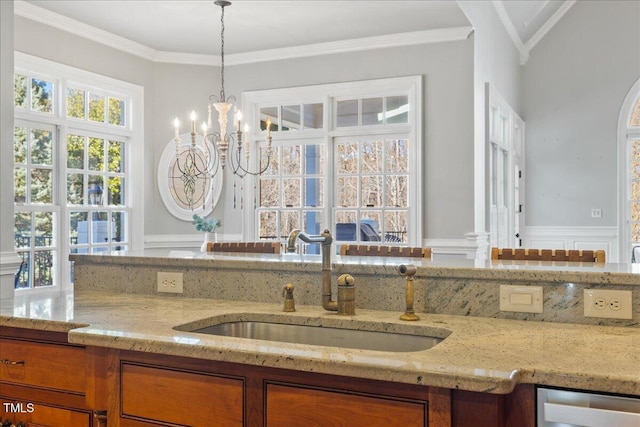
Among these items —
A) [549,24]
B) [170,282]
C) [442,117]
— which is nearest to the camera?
[170,282]

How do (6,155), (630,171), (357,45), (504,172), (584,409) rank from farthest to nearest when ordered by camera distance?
(630,171), (504,172), (357,45), (6,155), (584,409)

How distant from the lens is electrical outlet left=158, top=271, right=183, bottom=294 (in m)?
2.24

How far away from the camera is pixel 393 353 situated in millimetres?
1338

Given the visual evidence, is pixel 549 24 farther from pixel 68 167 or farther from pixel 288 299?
pixel 288 299

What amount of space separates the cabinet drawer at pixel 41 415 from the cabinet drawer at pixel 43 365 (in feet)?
0.20

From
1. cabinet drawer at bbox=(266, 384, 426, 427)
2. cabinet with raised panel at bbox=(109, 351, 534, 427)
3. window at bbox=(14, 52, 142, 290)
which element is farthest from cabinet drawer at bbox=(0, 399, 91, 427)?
window at bbox=(14, 52, 142, 290)

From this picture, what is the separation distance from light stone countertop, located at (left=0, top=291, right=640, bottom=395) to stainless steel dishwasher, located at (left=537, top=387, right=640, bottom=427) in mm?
30

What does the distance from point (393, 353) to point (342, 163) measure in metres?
4.37

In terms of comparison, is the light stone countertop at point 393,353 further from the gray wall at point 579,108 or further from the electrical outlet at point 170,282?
the gray wall at point 579,108

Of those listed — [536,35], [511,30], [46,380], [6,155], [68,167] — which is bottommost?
[46,380]

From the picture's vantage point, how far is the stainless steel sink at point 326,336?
1689mm

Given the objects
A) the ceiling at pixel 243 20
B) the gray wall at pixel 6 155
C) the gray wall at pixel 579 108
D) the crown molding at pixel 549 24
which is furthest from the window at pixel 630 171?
the gray wall at pixel 6 155

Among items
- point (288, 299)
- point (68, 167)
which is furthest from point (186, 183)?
point (288, 299)

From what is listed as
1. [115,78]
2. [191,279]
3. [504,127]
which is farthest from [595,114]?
[191,279]
